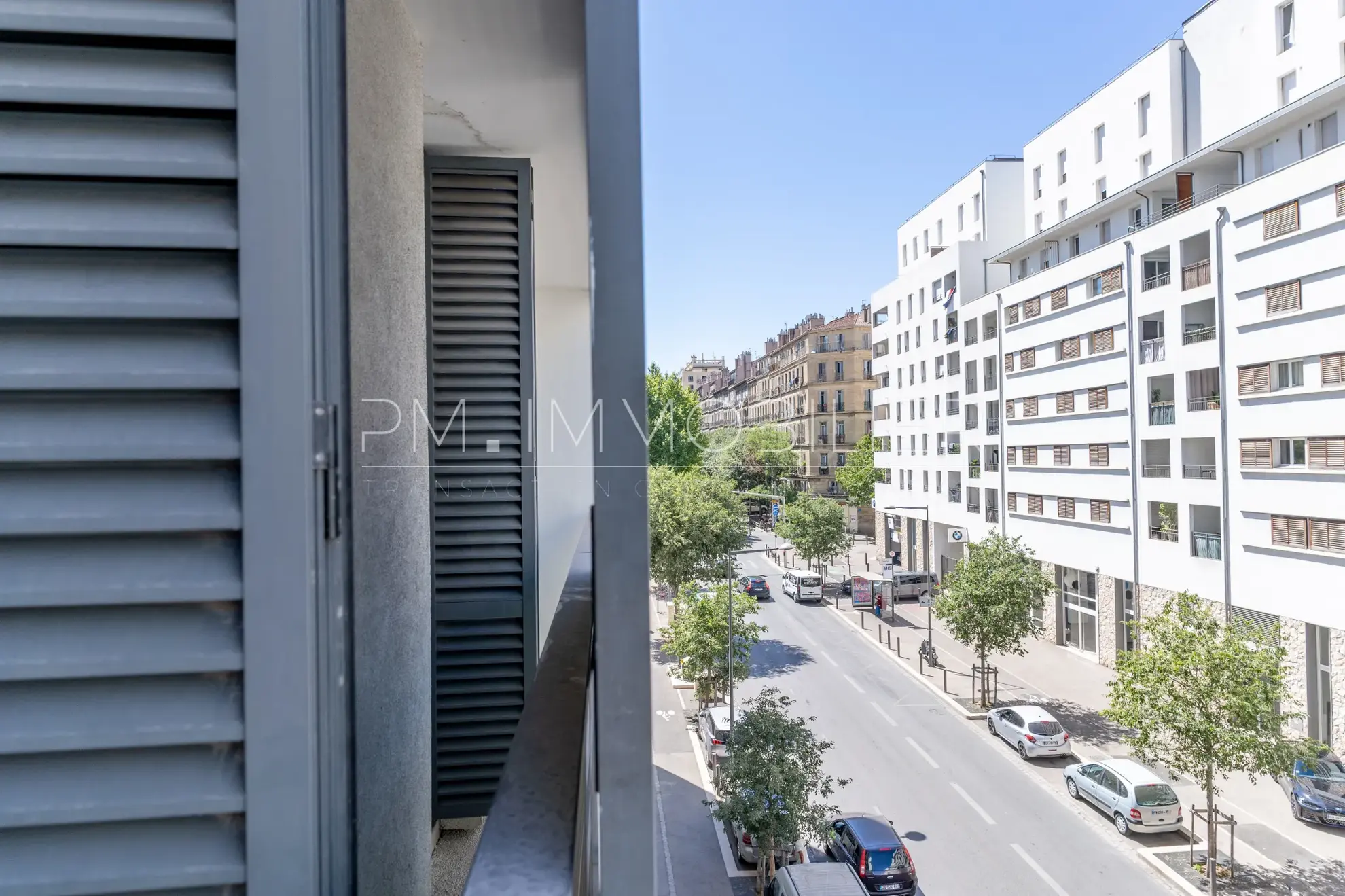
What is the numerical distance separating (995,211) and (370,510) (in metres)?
28.0

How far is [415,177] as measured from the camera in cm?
159

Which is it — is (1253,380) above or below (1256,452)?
above

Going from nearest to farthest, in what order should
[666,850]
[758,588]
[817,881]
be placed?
[817,881] < [666,850] < [758,588]

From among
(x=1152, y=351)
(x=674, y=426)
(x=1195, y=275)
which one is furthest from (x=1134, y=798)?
(x=674, y=426)

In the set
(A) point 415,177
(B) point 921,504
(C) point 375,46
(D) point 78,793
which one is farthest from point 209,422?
(B) point 921,504

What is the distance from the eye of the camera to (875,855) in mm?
9039

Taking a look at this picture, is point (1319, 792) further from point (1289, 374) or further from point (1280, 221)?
point (1280, 221)

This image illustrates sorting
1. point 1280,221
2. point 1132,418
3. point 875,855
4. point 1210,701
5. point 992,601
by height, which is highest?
point 1280,221

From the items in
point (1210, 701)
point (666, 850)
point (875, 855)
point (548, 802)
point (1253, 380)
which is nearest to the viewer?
point (548, 802)

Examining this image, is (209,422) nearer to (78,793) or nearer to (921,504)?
(78,793)

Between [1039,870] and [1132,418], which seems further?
[1132,418]

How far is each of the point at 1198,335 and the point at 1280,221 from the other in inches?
104

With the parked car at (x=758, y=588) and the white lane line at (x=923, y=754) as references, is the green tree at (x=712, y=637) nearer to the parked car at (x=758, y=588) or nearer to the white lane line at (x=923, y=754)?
the white lane line at (x=923, y=754)

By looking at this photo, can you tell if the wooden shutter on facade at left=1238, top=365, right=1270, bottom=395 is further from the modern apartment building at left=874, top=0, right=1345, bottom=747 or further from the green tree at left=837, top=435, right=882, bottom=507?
the green tree at left=837, top=435, right=882, bottom=507
